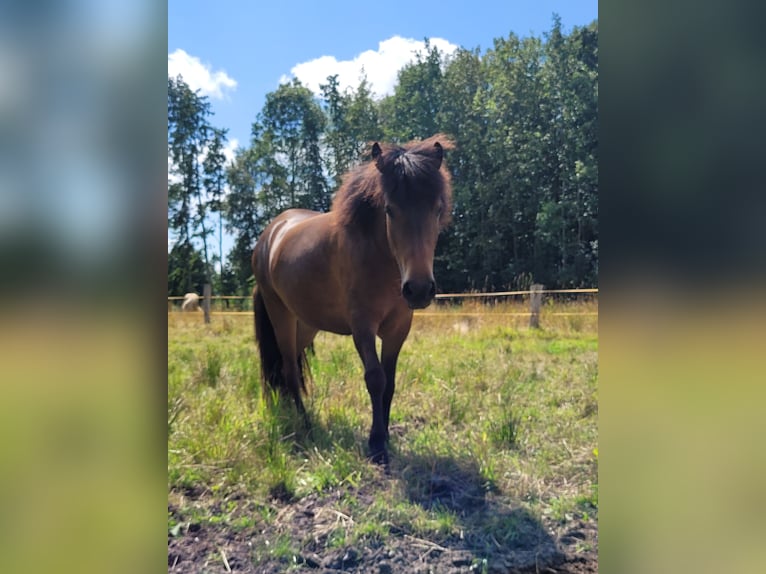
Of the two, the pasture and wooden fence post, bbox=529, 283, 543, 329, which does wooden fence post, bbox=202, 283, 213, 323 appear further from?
wooden fence post, bbox=529, 283, 543, 329

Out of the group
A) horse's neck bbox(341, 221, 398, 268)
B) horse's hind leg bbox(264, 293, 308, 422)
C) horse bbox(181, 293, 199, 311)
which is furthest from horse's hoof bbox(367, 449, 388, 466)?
horse bbox(181, 293, 199, 311)

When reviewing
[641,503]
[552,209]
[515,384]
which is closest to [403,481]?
[515,384]

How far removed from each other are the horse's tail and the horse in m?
1.18

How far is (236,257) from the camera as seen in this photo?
567cm

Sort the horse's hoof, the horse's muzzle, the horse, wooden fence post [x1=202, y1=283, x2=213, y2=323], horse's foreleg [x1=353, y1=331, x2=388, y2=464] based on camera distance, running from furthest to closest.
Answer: wooden fence post [x1=202, y1=283, x2=213, y2=323] < the horse < horse's foreleg [x1=353, y1=331, x2=388, y2=464] < the horse's hoof < the horse's muzzle

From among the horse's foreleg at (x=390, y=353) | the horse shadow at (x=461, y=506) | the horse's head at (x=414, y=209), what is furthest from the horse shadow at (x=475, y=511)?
the horse's head at (x=414, y=209)

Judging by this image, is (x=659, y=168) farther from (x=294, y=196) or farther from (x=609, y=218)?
(x=294, y=196)

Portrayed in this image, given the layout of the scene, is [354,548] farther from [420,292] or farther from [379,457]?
[420,292]

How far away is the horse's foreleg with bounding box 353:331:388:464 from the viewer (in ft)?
8.68

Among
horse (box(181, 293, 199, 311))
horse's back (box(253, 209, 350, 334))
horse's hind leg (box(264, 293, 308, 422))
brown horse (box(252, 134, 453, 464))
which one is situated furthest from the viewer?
horse (box(181, 293, 199, 311))

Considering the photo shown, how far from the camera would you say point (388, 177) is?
92.2 inches

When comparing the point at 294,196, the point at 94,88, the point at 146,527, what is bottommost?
the point at 146,527

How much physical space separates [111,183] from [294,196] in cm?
512

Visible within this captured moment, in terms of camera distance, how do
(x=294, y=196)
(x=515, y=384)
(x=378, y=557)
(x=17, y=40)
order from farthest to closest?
(x=294, y=196)
(x=515, y=384)
(x=378, y=557)
(x=17, y=40)
